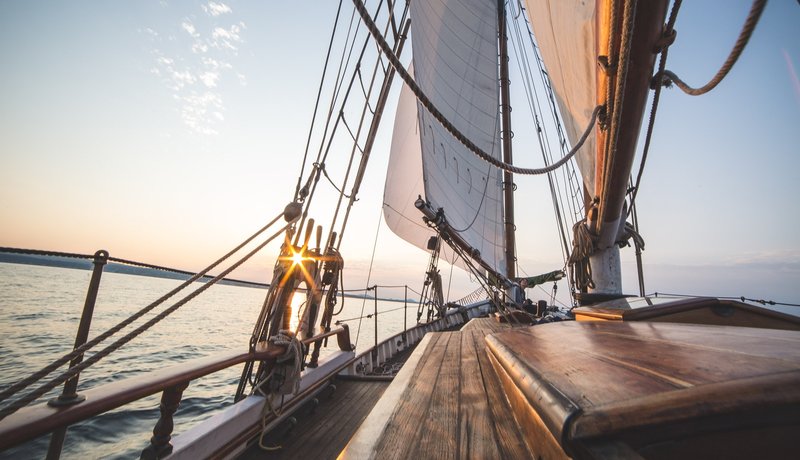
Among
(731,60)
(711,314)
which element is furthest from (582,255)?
(731,60)

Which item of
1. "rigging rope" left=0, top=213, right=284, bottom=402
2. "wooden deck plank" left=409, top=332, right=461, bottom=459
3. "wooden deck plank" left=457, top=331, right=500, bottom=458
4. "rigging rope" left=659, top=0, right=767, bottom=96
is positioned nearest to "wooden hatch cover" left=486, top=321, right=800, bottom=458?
"wooden deck plank" left=457, top=331, right=500, bottom=458

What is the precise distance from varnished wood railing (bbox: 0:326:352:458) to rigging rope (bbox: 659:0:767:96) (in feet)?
8.28

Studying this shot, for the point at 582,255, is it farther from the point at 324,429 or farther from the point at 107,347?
the point at 107,347

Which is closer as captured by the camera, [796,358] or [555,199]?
[796,358]

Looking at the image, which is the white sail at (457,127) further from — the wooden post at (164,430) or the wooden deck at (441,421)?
the wooden post at (164,430)

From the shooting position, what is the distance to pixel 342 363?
3.55 meters

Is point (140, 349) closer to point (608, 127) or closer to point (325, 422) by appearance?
point (325, 422)

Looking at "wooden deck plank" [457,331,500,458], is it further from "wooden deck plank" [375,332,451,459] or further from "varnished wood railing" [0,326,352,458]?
"varnished wood railing" [0,326,352,458]

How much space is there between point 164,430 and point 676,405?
2098mm

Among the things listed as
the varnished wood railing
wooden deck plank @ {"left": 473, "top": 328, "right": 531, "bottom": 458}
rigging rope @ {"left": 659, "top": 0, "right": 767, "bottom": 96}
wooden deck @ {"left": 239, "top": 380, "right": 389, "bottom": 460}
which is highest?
rigging rope @ {"left": 659, "top": 0, "right": 767, "bottom": 96}

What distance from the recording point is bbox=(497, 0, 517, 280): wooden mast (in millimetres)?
10109

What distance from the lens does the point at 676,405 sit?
1.94 feet

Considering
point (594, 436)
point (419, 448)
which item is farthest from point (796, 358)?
point (419, 448)

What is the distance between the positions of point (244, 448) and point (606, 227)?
11.7 feet
